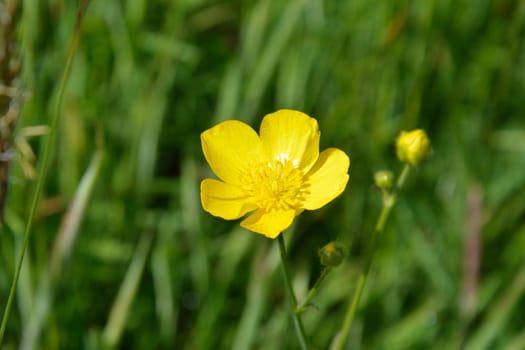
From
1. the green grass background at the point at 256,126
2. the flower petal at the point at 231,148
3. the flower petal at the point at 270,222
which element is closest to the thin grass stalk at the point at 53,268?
the green grass background at the point at 256,126

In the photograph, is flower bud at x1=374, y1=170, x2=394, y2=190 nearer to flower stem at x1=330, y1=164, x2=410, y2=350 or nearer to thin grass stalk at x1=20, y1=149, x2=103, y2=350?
flower stem at x1=330, y1=164, x2=410, y2=350

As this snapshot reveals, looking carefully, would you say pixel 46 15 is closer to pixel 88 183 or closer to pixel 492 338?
pixel 88 183

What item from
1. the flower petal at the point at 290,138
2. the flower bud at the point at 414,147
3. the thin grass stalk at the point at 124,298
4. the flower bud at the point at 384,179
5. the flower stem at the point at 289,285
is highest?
the flower petal at the point at 290,138

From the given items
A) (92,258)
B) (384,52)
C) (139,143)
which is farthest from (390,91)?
(92,258)

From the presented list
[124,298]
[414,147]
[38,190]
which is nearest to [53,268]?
[124,298]

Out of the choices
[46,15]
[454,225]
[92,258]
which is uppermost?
[46,15]

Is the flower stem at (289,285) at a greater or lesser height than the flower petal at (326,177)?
lesser

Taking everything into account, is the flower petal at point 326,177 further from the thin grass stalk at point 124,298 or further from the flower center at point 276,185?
the thin grass stalk at point 124,298
